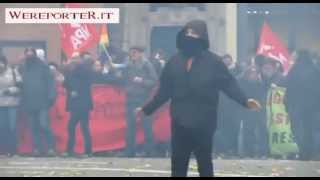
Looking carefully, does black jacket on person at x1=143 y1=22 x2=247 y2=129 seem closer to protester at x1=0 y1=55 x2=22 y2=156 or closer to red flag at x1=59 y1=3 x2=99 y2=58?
red flag at x1=59 y1=3 x2=99 y2=58

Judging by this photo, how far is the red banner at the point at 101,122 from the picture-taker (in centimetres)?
1291

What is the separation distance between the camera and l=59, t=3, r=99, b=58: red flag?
13.2 meters

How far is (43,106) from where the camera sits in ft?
42.5

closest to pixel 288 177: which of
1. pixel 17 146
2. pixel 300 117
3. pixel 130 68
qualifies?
pixel 300 117

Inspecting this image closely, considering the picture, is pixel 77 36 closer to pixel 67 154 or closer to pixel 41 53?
pixel 41 53

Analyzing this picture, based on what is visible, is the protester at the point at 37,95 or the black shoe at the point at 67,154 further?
the protester at the point at 37,95

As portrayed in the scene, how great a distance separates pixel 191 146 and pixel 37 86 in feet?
18.5

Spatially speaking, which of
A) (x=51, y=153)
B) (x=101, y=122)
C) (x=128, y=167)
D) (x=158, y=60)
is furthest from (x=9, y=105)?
(x=128, y=167)

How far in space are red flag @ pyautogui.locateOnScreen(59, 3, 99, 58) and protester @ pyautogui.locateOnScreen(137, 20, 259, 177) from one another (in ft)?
18.0

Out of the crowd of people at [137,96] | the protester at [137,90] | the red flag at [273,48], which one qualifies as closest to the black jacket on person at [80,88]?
the crowd of people at [137,96]

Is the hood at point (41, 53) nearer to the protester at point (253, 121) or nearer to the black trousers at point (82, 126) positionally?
the black trousers at point (82, 126)

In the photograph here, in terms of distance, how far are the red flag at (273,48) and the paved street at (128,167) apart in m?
1.90

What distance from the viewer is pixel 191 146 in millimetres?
7793

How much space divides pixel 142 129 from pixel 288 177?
3.34 m
